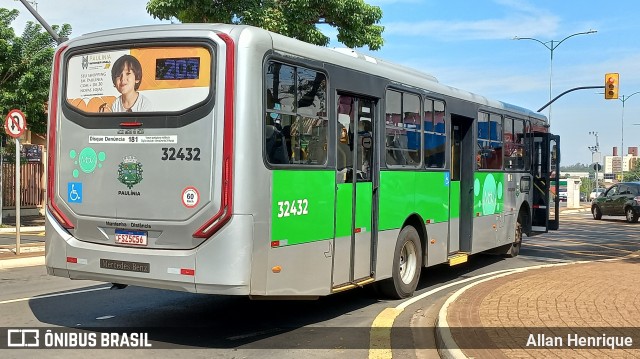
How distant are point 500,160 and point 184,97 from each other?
8.46 m

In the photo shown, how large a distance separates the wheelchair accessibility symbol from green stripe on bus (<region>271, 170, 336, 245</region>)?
7.19 feet

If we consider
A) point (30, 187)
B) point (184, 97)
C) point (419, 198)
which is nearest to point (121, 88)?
point (184, 97)

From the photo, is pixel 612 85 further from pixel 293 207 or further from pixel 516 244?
pixel 293 207

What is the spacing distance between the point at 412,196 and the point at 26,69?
56.9 feet

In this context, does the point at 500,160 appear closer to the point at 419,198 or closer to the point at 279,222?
the point at 419,198

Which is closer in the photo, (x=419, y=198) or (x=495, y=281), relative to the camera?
(x=419, y=198)

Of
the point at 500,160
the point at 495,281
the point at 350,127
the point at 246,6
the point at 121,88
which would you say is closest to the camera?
the point at 121,88

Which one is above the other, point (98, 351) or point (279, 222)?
point (279, 222)

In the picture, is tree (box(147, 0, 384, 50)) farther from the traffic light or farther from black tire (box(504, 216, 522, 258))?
the traffic light

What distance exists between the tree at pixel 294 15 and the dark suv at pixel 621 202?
53.9 feet

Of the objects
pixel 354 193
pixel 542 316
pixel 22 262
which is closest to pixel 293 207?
pixel 354 193

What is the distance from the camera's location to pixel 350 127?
8.12 m

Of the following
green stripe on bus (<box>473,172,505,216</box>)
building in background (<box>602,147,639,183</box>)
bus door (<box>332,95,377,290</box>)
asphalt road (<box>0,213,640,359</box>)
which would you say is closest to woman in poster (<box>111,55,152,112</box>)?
bus door (<box>332,95,377,290</box>)

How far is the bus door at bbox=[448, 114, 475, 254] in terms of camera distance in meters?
11.5
